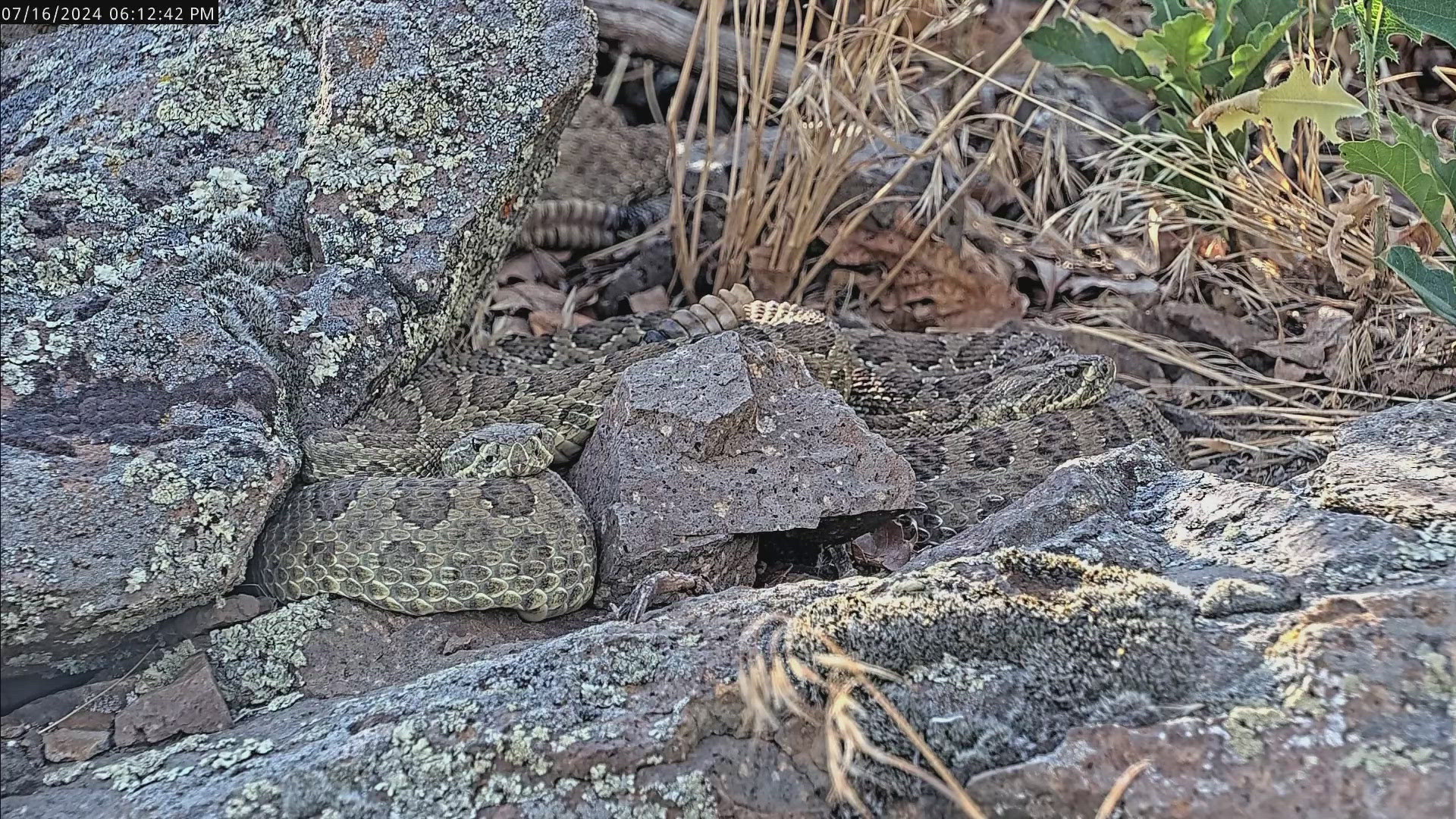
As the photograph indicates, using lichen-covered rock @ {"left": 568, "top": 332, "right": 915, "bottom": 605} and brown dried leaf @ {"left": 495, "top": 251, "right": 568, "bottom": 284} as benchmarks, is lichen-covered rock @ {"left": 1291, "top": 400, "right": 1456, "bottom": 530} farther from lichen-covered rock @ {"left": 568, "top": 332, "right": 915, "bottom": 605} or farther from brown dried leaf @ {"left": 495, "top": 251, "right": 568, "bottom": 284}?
brown dried leaf @ {"left": 495, "top": 251, "right": 568, "bottom": 284}

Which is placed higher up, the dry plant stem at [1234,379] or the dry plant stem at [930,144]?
the dry plant stem at [930,144]

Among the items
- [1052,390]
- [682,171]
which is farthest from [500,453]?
[1052,390]

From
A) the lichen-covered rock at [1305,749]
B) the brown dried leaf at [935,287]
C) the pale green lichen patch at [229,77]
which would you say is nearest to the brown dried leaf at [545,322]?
the brown dried leaf at [935,287]

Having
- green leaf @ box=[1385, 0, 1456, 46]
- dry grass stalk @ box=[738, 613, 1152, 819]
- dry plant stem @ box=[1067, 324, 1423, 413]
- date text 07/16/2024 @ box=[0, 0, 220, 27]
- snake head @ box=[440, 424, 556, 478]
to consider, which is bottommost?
dry plant stem @ box=[1067, 324, 1423, 413]

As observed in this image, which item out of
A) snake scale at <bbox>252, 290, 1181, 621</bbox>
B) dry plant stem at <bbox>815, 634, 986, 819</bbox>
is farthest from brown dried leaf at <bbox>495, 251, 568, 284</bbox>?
dry plant stem at <bbox>815, 634, 986, 819</bbox>

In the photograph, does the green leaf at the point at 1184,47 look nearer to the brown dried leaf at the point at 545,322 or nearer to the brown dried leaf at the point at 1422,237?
Result: the brown dried leaf at the point at 1422,237

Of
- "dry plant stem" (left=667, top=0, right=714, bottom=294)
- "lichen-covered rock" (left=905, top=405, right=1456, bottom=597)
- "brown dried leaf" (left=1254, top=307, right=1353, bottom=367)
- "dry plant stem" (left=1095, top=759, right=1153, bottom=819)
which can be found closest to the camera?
"dry plant stem" (left=1095, top=759, right=1153, bottom=819)

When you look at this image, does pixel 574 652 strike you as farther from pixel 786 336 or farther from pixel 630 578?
pixel 786 336
